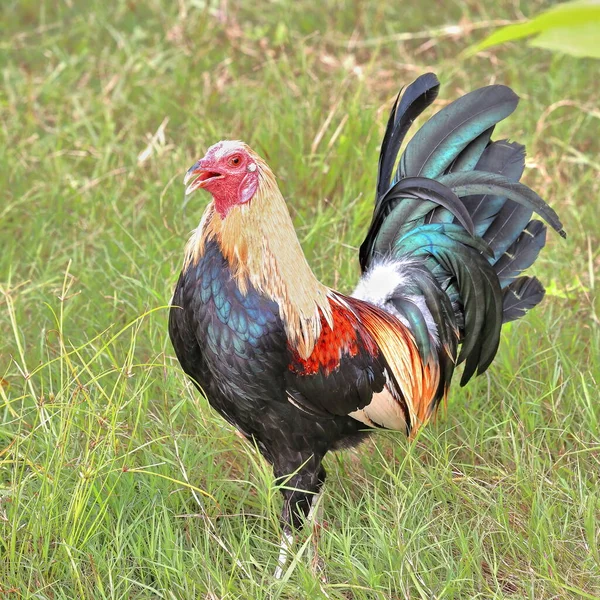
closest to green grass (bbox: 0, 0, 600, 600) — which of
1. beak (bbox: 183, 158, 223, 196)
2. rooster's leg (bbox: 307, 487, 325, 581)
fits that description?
rooster's leg (bbox: 307, 487, 325, 581)

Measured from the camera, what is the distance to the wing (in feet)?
8.89

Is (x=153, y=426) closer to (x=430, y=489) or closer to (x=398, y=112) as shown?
(x=430, y=489)

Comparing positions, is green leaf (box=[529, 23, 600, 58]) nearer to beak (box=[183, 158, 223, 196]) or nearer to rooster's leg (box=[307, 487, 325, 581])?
beak (box=[183, 158, 223, 196])

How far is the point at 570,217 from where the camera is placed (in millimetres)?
4816

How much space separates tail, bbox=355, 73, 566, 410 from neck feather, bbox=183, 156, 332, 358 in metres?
0.61

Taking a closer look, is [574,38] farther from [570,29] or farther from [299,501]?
[299,501]

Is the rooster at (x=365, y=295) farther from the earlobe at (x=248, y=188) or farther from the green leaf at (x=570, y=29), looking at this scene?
the green leaf at (x=570, y=29)

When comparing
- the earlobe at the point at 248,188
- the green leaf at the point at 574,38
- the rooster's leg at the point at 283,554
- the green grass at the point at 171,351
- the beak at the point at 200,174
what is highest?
the green leaf at the point at 574,38

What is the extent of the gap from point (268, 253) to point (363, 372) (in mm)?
586

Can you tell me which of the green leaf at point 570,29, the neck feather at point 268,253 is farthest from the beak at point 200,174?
the green leaf at point 570,29

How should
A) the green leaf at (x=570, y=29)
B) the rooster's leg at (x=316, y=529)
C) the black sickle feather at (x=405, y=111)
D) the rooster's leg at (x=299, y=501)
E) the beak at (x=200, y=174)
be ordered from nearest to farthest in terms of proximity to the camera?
the green leaf at (x=570, y=29) → the beak at (x=200, y=174) → the rooster's leg at (x=316, y=529) → the rooster's leg at (x=299, y=501) → the black sickle feather at (x=405, y=111)

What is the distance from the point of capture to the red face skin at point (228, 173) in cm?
249

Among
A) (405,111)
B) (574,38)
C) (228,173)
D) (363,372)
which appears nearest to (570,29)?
(574,38)

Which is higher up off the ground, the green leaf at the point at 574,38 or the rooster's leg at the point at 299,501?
the green leaf at the point at 574,38
